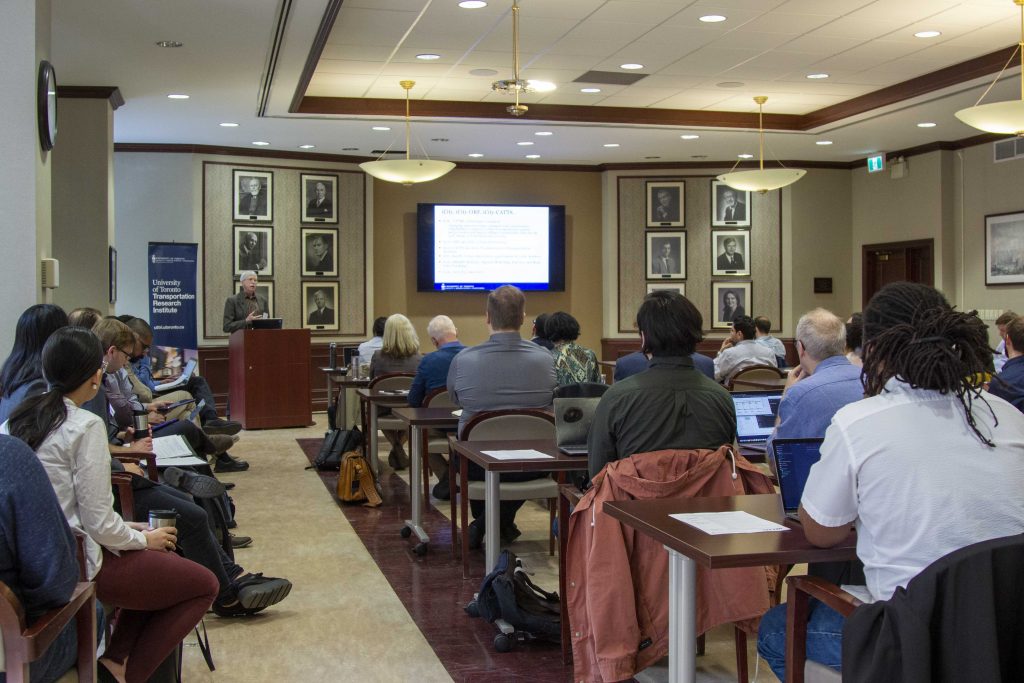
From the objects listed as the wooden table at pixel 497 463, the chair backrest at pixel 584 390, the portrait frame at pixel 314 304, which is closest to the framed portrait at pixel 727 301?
the portrait frame at pixel 314 304

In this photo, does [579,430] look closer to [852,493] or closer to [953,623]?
[852,493]

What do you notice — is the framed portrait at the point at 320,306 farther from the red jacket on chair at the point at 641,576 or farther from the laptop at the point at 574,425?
the red jacket on chair at the point at 641,576

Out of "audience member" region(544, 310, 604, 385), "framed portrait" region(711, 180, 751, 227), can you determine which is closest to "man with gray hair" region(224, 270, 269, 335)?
"audience member" region(544, 310, 604, 385)

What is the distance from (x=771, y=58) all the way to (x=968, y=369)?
7.27m

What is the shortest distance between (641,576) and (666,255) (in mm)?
11073

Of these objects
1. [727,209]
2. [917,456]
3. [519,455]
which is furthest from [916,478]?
[727,209]

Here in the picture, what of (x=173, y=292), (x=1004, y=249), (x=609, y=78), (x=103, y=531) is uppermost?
(x=609, y=78)

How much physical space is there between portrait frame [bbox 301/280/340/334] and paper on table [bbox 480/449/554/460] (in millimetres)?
9084

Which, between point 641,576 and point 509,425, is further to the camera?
point 509,425

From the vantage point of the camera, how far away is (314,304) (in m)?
12.9

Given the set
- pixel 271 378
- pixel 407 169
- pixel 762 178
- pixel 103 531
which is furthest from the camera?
pixel 271 378

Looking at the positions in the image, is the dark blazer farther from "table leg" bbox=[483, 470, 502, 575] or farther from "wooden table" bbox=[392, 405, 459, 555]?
"table leg" bbox=[483, 470, 502, 575]

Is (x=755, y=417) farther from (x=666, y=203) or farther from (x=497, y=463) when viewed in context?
(x=666, y=203)

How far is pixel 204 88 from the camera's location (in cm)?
904
